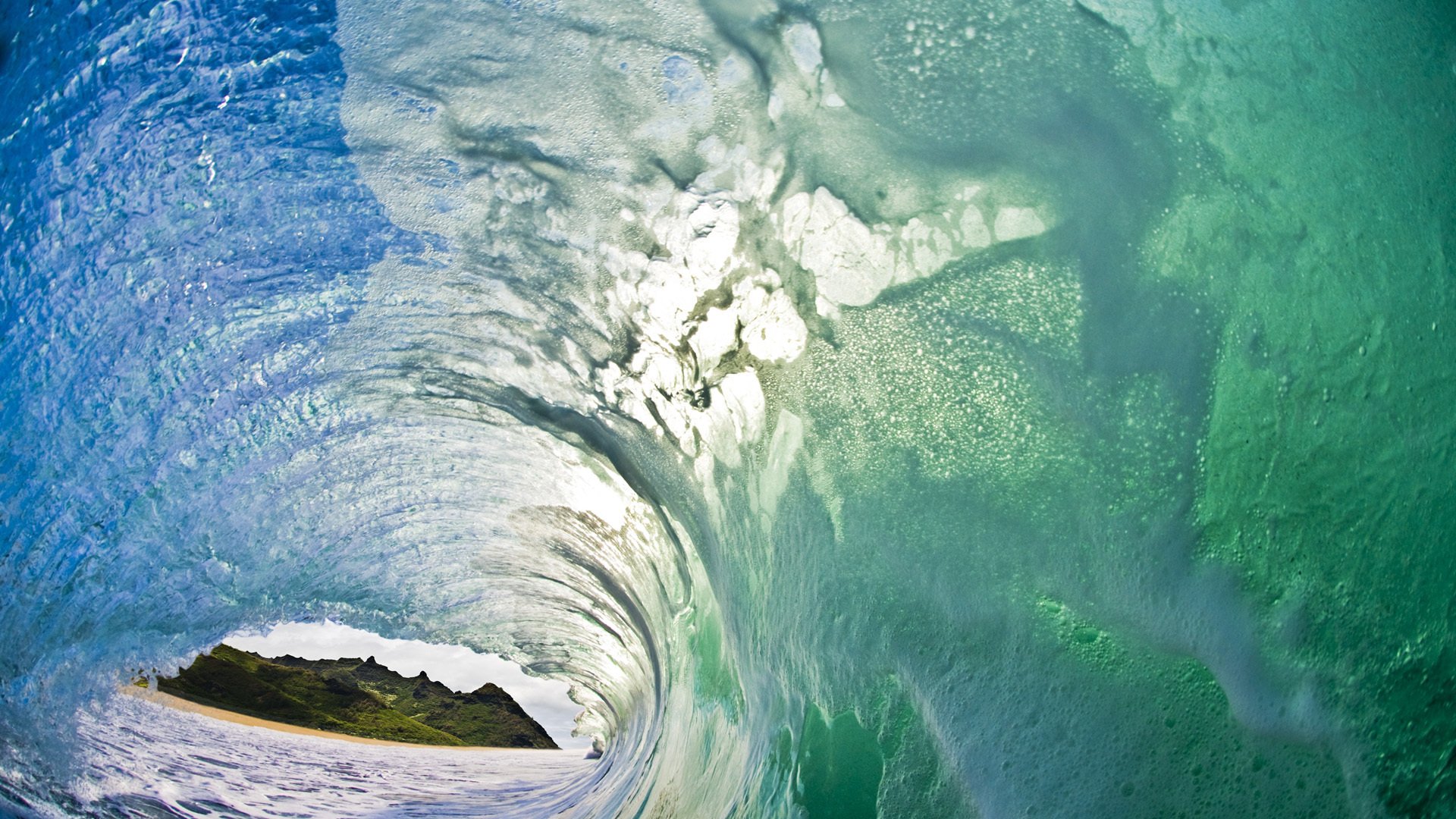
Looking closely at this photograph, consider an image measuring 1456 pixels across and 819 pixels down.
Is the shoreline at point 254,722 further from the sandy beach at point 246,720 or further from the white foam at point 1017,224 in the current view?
the white foam at point 1017,224

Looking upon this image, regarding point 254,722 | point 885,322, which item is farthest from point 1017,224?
point 254,722

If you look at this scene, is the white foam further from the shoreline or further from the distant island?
the shoreline

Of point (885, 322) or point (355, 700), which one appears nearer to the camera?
point (885, 322)

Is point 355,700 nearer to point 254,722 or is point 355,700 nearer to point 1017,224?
point 254,722

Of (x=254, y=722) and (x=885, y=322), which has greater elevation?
(x=885, y=322)

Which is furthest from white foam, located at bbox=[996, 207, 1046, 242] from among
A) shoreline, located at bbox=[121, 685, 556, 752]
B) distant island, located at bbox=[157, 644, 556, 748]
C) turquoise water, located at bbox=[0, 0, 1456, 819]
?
Answer: shoreline, located at bbox=[121, 685, 556, 752]

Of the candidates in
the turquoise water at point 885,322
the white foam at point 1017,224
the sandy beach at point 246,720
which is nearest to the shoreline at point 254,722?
the sandy beach at point 246,720
